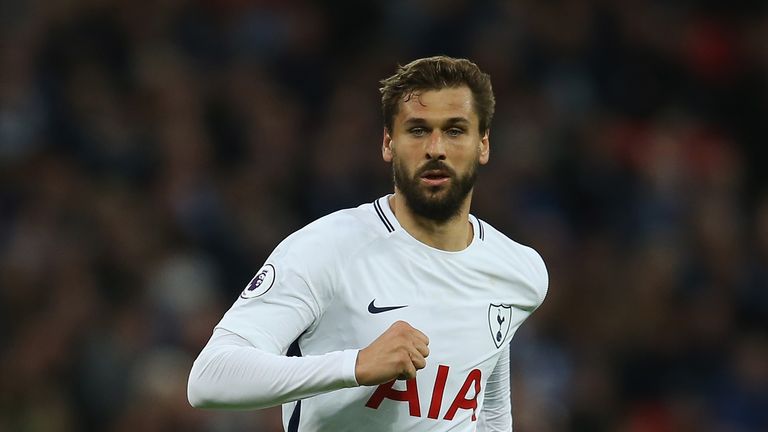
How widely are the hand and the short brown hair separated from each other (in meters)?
0.85

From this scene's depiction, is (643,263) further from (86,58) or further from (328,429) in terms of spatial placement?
(328,429)

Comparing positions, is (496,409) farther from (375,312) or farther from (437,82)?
(437,82)

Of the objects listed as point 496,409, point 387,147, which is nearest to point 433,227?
point 387,147

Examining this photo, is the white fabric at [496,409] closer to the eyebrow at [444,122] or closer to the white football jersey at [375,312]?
the white football jersey at [375,312]

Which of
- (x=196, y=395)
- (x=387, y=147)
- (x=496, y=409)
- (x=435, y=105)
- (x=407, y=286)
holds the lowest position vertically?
(x=196, y=395)

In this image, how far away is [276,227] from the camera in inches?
361

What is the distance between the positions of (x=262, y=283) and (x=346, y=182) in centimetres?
540

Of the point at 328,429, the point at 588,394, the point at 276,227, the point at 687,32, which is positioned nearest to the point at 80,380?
the point at 276,227

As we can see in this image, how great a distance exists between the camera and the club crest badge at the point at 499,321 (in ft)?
14.5

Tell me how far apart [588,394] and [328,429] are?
4985mm

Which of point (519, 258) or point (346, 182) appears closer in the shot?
point (519, 258)

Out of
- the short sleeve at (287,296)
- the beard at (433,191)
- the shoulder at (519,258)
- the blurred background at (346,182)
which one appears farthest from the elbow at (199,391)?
the blurred background at (346,182)

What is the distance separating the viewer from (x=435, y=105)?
4.23 m

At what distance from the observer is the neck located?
14.4 ft
